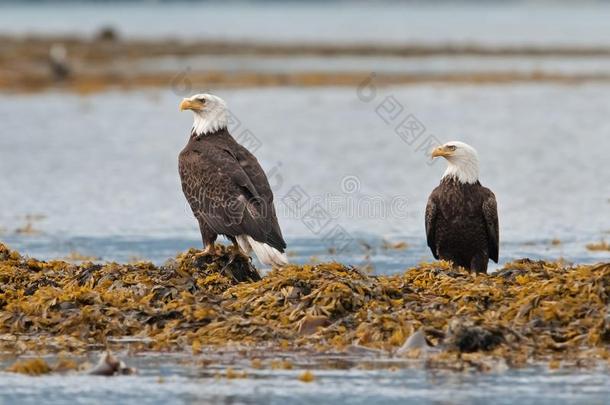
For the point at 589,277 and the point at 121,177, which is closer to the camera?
the point at 589,277

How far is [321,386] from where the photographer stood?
8570 mm

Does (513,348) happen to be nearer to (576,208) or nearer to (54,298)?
(54,298)

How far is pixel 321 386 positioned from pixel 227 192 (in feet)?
9.63

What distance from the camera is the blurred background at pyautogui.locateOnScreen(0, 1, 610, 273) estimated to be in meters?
16.1

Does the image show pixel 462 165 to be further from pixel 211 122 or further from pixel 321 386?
pixel 321 386

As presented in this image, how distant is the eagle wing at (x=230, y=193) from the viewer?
11000 millimetres

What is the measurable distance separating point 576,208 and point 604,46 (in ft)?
139

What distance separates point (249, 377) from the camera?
8805 mm

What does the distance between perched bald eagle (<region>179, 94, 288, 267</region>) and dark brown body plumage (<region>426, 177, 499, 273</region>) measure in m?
1.33

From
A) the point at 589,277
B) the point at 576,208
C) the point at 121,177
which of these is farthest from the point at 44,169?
the point at 589,277

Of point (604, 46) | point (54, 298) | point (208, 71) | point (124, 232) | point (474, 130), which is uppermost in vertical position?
point (604, 46)

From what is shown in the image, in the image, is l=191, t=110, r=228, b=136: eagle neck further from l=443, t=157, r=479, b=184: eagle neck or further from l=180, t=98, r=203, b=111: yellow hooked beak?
l=443, t=157, r=479, b=184: eagle neck

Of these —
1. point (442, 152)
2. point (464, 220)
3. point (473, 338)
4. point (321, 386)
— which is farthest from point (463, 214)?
point (321, 386)

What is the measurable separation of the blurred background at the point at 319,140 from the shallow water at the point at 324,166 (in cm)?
5
